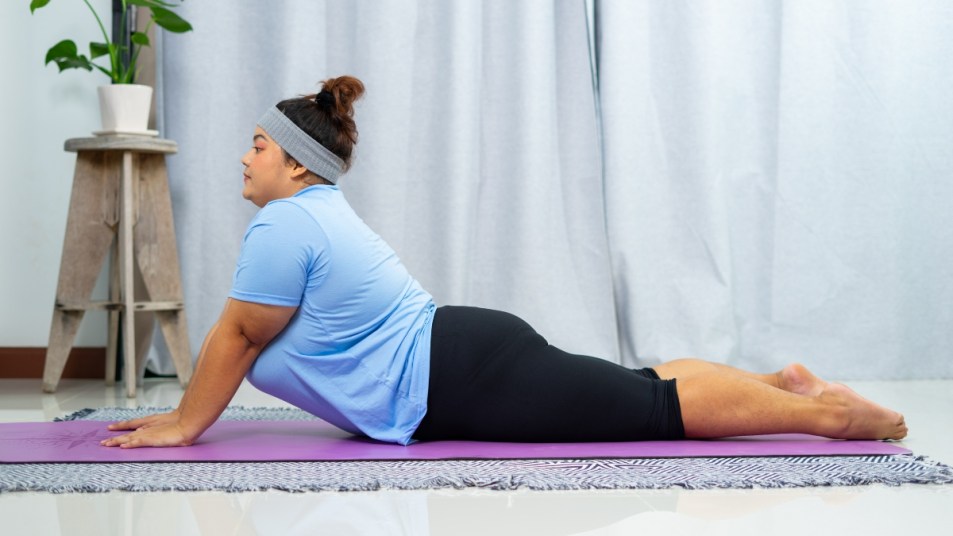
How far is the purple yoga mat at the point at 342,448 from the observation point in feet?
5.81

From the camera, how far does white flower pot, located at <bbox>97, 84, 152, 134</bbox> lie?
3.01 meters

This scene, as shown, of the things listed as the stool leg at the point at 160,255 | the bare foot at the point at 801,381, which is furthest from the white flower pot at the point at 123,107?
the bare foot at the point at 801,381

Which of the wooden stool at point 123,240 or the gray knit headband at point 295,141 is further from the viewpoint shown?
the wooden stool at point 123,240

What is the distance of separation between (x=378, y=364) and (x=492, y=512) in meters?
0.53

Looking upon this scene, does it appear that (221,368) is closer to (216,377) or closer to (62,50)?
(216,377)

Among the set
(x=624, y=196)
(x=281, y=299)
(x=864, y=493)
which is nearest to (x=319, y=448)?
(x=281, y=299)

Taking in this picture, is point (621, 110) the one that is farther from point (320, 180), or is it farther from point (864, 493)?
point (864, 493)

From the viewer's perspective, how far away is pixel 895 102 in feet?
11.6

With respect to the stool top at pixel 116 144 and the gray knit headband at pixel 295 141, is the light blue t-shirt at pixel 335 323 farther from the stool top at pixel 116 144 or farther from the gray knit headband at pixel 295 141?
the stool top at pixel 116 144

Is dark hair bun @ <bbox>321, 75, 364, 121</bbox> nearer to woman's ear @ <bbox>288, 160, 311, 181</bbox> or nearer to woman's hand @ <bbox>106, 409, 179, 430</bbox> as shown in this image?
woman's ear @ <bbox>288, 160, 311, 181</bbox>

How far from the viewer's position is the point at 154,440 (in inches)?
73.0

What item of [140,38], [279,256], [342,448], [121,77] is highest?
[140,38]

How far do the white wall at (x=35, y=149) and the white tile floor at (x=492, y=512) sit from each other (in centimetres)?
202

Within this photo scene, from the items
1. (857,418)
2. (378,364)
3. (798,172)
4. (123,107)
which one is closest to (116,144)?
(123,107)
